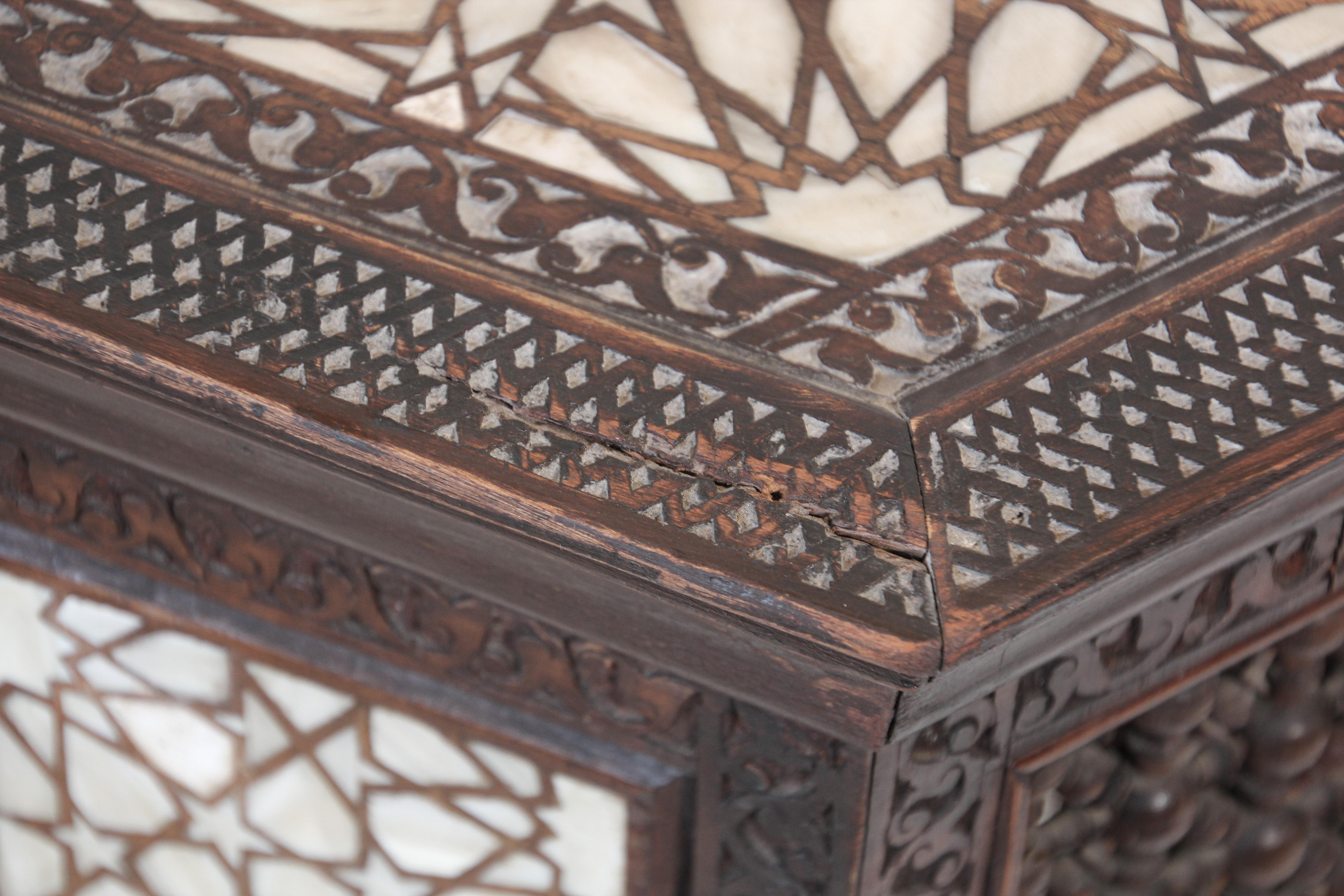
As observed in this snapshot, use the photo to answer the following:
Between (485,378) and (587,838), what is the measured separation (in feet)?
1.03

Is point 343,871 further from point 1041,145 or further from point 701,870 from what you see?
point 1041,145

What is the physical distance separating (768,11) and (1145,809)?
1.95 ft

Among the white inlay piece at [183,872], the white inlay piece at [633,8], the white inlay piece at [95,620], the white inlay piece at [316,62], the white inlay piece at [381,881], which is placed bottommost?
the white inlay piece at [183,872]

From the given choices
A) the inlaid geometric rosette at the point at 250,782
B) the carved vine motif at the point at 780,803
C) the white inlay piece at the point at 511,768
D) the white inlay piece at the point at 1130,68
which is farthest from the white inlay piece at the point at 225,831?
the white inlay piece at the point at 1130,68

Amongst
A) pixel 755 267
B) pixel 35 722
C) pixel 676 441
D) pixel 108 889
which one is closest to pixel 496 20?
pixel 755 267

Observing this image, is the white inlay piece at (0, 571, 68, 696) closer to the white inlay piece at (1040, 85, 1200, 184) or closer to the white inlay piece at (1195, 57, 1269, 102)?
the white inlay piece at (1040, 85, 1200, 184)

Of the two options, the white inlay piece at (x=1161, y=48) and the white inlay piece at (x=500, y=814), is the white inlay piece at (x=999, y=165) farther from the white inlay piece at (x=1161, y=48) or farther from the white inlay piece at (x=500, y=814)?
the white inlay piece at (x=500, y=814)

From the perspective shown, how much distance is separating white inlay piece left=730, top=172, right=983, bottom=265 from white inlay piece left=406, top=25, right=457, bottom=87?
0.23m

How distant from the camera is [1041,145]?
2.85 ft

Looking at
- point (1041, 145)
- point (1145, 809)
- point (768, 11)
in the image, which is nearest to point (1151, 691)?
point (1145, 809)

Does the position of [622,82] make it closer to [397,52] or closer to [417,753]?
[397,52]

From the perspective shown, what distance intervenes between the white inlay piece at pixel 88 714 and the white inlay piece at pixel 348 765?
0.17 metres

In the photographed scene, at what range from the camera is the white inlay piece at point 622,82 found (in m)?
0.88

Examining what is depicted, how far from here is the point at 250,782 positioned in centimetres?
95
